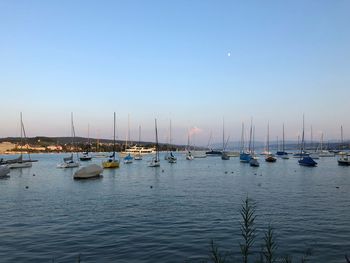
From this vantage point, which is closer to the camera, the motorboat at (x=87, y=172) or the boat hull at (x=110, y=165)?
the motorboat at (x=87, y=172)

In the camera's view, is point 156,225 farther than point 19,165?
No

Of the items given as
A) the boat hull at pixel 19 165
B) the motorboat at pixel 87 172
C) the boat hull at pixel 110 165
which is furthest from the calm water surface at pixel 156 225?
the boat hull at pixel 19 165

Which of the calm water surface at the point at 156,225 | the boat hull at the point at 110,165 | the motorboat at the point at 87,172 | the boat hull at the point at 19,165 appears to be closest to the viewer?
the calm water surface at the point at 156,225

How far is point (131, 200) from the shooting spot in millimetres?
34469

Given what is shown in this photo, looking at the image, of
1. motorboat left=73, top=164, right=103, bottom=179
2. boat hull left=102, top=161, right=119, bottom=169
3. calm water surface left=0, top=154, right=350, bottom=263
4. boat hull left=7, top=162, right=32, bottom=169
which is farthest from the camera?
boat hull left=7, top=162, right=32, bottom=169

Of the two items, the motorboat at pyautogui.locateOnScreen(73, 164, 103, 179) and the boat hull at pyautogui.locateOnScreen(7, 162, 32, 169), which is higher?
the motorboat at pyautogui.locateOnScreen(73, 164, 103, 179)

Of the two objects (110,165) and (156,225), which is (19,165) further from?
(156,225)

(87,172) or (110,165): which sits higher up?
(87,172)

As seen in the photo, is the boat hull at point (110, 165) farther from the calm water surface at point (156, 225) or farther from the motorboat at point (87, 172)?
the calm water surface at point (156, 225)

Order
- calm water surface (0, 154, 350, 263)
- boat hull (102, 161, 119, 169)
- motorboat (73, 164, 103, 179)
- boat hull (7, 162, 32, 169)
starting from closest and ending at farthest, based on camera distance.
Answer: calm water surface (0, 154, 350, 263) → motorboat (73, 164, 103, 179) → boat hull (102, 161, 119, 169) → boat hull (7, 162, 32, 169)

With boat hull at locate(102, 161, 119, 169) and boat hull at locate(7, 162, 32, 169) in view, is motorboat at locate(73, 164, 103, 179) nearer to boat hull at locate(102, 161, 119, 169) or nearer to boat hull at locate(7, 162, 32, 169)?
boat hull at locate(102, 161, 119, 169)

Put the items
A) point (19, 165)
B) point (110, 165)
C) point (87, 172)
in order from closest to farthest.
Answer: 1. point (87, 172)
2. point (110, 165)
3. point (19, 165)

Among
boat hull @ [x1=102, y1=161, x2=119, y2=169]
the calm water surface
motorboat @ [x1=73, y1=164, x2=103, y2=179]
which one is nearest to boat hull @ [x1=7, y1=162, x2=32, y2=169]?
boat hull @ [x1=102, y1=161, x2=119, y2=169]

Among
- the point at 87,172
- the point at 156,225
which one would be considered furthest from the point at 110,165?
the point at 156,225
